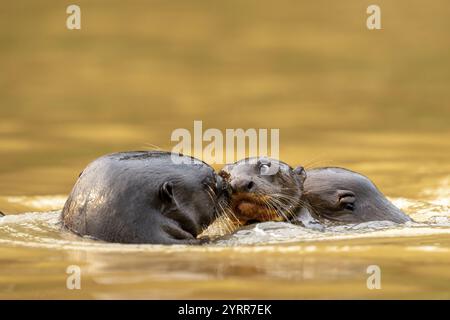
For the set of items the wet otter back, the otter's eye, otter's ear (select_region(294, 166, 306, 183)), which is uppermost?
the otter's eye

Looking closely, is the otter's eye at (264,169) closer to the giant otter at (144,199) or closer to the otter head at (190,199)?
the otter head at (190,199)

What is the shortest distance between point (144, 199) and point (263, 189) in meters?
1.72

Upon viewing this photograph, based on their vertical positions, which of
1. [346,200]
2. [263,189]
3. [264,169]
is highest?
[264,169]

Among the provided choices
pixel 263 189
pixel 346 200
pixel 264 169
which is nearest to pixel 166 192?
pixel 263 189

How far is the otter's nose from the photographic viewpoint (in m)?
10.8

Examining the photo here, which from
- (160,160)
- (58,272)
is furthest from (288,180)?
(58,272)

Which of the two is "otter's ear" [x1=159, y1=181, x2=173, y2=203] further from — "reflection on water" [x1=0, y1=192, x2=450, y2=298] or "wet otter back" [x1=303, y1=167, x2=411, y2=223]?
"wet otter back" [x1=303, y1=167, x2=411, y2=223]

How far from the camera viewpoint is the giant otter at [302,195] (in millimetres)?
10992

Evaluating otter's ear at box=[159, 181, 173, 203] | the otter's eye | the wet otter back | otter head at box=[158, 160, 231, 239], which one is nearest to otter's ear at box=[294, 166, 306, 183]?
the wet otter back

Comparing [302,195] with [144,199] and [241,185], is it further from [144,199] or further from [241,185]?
[144,199]

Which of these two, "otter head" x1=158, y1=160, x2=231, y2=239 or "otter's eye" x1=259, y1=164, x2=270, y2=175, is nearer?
"otter head" x1=158, y1=160, x2=231, y2=239

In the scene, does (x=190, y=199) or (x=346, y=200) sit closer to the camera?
(x=190, y=199)

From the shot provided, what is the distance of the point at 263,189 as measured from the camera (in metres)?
11.1
